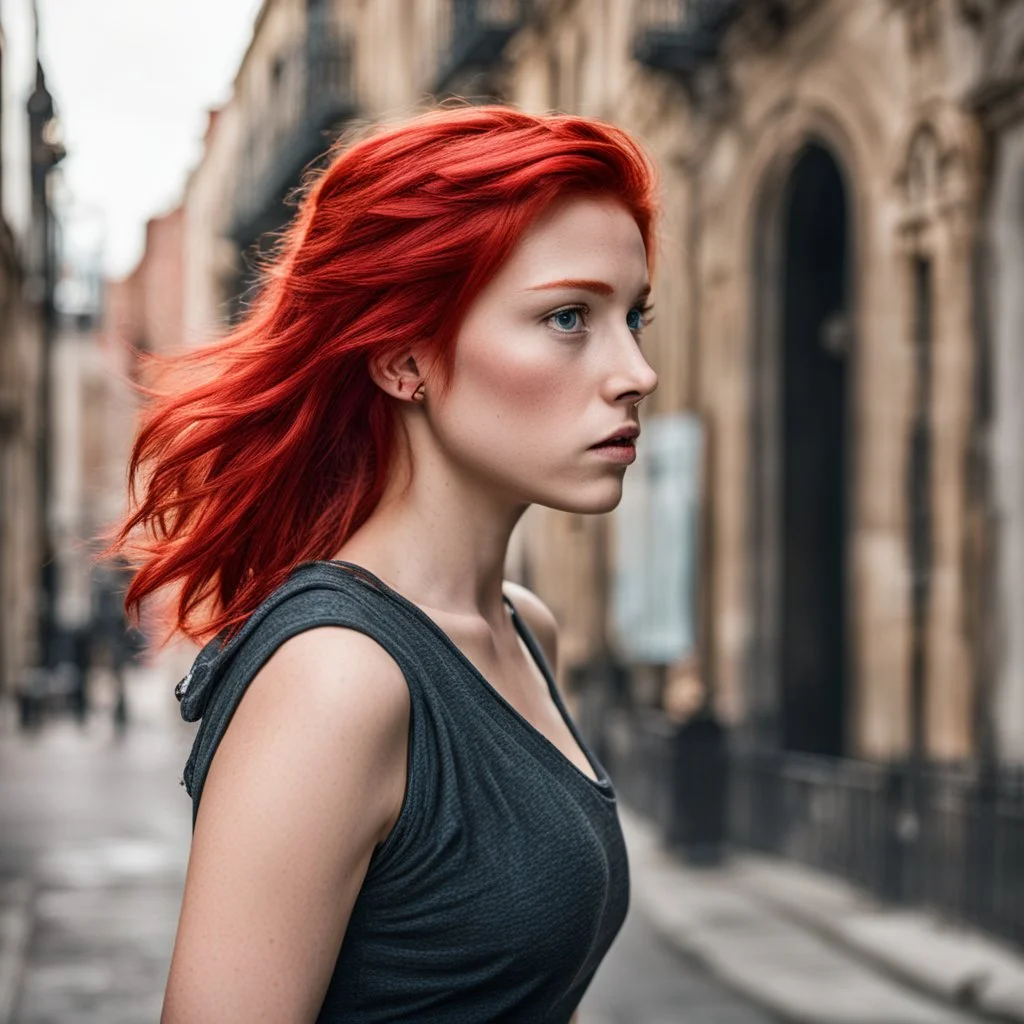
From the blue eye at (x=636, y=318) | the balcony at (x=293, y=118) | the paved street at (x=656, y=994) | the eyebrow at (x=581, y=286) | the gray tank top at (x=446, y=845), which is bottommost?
the paved street at (x=656, y=994)

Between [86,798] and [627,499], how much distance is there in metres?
6.18

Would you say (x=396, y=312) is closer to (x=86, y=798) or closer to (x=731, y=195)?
(x=731, y=195)

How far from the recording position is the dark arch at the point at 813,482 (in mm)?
13242

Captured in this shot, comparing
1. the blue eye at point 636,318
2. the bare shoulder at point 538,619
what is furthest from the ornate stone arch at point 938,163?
the blue eye at point 636,318

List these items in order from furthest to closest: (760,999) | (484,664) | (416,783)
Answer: (760,999) → (484,664) → (416,783)

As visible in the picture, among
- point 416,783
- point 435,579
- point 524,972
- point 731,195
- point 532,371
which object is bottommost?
point 524,972

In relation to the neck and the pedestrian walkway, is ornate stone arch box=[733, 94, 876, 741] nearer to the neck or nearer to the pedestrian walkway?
the pedestrian walkway

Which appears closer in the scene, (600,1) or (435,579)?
(435,579)

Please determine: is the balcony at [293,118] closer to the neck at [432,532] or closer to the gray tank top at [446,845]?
the neck at [432,532]

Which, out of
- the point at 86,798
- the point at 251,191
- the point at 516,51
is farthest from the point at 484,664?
the point at 251,191

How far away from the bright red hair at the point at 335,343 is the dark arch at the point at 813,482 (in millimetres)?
11572

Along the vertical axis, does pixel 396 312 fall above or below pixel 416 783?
above

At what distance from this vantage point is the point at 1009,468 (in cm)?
970

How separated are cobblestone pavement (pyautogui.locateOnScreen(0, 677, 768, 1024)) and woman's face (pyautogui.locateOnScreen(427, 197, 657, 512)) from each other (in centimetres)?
617
